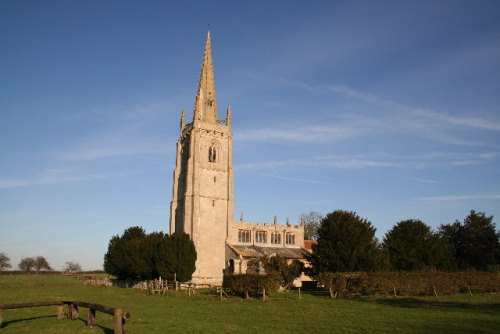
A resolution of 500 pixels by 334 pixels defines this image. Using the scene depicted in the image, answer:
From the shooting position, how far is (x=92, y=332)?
14281 mm

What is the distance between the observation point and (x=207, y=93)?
2594 inches

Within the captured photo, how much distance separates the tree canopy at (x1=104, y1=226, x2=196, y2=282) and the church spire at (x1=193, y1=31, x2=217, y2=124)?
19.6m

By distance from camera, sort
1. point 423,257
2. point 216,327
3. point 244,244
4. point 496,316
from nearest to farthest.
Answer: point 216,327
point 496,316
point 423,257
point 244,244

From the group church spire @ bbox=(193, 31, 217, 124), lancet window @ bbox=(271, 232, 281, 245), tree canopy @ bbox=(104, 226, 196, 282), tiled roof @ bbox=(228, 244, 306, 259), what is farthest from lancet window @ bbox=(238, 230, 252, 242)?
church spire @ bbox=(193, 31, 217, 124)

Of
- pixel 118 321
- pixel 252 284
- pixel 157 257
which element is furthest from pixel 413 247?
pixel 118 321

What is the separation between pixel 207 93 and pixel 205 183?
15119mm

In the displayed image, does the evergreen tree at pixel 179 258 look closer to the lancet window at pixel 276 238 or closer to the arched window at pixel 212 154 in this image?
the arched window at pixel 212 154

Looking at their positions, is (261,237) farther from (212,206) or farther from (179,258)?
(179,258)

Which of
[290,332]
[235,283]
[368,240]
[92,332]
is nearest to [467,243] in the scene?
[368,240]

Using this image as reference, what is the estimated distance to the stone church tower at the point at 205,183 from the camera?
56312 millimetres

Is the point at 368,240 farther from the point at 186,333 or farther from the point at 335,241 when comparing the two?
the point at 186,333

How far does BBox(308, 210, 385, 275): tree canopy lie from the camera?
3872 cm

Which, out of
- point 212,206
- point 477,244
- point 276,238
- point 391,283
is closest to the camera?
point 391,283

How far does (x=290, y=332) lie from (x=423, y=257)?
3606 cm
